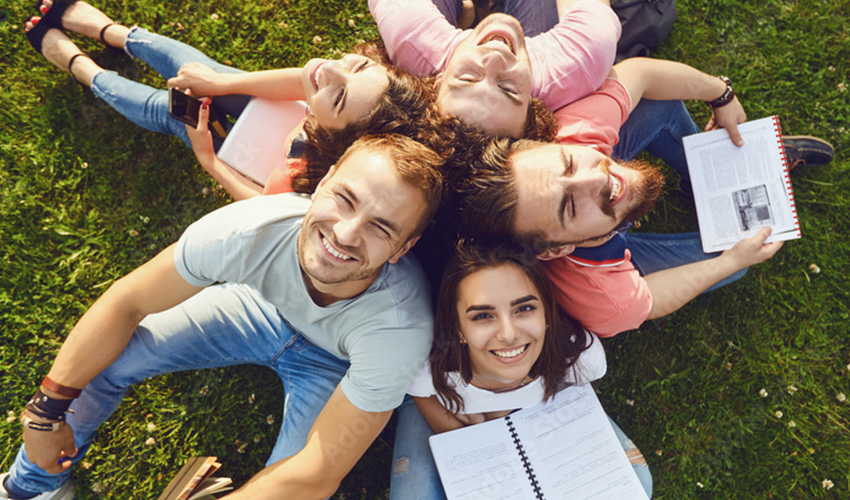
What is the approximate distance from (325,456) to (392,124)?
1.74 m

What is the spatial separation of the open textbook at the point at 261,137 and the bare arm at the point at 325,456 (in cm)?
150

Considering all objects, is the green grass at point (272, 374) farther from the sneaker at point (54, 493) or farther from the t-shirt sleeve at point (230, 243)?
the t-shirt sleeve at point (230, 243)

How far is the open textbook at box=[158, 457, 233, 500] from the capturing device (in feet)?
9.71

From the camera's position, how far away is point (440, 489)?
10.4 ft

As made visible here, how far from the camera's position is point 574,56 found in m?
2.96

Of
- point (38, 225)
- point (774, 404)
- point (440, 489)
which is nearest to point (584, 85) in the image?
point (440, 489)

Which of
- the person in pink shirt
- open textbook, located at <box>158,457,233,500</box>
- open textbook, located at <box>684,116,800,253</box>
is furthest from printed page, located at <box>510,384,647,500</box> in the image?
open textbook, located at <box>158,457,233,500</box>

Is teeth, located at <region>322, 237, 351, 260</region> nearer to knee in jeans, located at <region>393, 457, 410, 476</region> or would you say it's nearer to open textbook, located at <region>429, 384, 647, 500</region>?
open textbook, located at <region>429, 384, 647, 500</region>

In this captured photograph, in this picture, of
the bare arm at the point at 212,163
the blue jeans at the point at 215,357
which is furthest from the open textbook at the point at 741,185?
the bare arm at the point at 212,163

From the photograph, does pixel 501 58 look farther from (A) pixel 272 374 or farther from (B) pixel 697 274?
(A) pixel 272 374

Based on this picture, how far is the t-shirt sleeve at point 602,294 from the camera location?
2.91 meters

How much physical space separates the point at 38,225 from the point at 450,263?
3.19 m

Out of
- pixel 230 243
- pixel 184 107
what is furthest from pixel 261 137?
pixel 230 243

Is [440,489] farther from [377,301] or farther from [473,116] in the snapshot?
[473,116]
